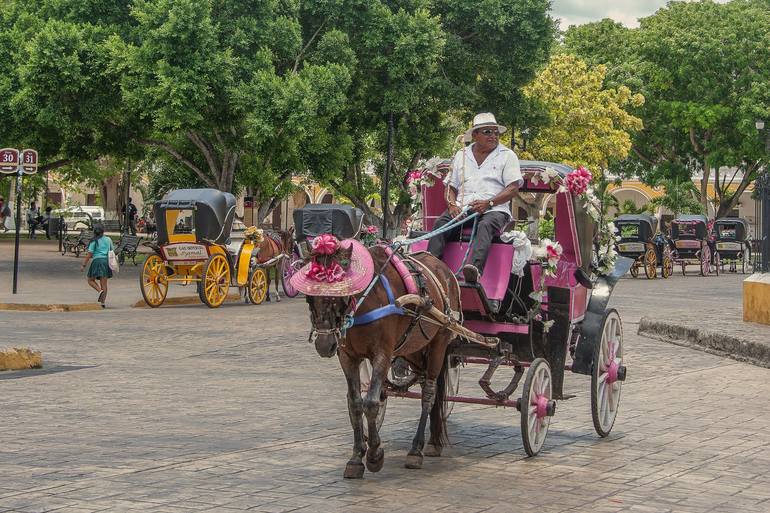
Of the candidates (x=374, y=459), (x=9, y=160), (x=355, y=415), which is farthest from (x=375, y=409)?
(x=9, y=160)

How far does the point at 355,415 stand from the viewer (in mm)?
8367

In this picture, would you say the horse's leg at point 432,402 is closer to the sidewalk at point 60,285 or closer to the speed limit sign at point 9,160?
the sidewalk at point 60,285

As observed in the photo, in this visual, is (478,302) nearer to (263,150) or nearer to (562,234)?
(562,234)

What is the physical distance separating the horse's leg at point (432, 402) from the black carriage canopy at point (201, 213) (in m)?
18.0

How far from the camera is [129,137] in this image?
3794 centimetres

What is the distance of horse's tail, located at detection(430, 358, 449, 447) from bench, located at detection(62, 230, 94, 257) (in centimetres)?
3260

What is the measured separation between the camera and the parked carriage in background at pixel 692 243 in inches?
1705

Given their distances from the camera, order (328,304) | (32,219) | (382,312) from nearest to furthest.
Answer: (328,304)
(382,312)
(32,219)

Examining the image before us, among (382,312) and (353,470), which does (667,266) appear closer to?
(382,312)

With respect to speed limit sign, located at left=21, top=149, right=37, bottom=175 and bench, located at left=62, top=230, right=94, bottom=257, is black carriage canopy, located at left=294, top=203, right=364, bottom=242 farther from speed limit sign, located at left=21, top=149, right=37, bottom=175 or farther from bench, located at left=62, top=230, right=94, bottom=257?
bench, located at left=62, top=230, right=94, bottom=257

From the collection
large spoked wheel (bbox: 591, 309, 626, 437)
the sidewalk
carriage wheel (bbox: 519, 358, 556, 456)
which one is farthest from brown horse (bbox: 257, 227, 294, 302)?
carriage wheel (bbox: 519, 358, 556, 456)

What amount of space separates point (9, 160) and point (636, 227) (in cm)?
2203

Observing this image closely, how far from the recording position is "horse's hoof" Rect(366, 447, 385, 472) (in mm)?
8359

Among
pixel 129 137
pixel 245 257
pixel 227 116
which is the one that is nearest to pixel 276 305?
pixel 245 257
